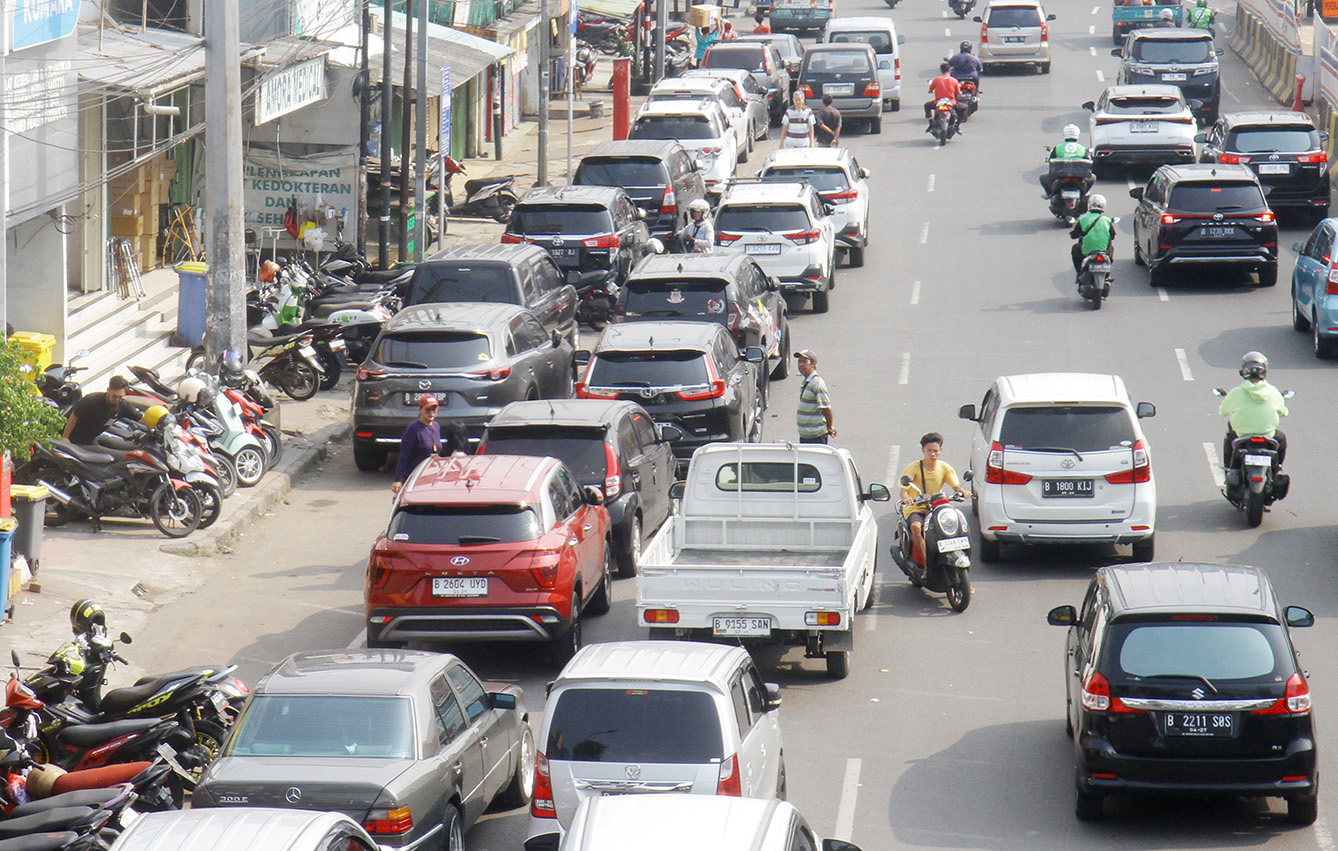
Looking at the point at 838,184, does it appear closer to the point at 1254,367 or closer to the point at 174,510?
the point at 1254,367

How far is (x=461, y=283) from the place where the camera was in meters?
22.1

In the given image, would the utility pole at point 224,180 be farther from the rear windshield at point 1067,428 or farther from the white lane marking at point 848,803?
the white lane marking at point 848,803

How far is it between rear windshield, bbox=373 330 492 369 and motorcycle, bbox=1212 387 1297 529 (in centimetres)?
743

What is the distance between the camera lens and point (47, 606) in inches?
584

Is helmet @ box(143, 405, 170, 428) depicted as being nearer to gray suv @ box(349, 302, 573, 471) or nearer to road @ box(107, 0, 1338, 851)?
road @ box(107, 0, 1338, 851)

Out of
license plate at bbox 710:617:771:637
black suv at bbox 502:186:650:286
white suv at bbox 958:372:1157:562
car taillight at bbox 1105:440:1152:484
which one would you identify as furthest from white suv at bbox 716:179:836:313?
license plate at bbox 710:617:771:637

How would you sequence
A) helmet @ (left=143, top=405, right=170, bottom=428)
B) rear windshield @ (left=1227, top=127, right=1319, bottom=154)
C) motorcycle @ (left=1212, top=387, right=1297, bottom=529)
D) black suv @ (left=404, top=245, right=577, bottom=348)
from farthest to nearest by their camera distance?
rear windshield @ (left=1227, top=127, right=1319, bottom=154) → black suv @ (left=404, top=245, right=577, bottom=348) → helmet @ (left=143, top=405, right=170, bottom=428) → motorcycle @ (left=1212, top=387, right=1297, bottom=529)

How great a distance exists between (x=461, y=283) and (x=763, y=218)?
19.6ft

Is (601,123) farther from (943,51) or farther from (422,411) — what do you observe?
(422,411)

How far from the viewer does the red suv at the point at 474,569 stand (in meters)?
13.4

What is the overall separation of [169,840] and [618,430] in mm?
9257

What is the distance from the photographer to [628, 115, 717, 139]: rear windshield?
115 feet

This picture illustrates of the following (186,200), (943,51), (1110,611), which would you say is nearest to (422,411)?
(1110,611)

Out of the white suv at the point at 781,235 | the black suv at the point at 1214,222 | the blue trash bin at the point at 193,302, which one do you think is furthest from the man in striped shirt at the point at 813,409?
the black suv at the point at 1214,222
